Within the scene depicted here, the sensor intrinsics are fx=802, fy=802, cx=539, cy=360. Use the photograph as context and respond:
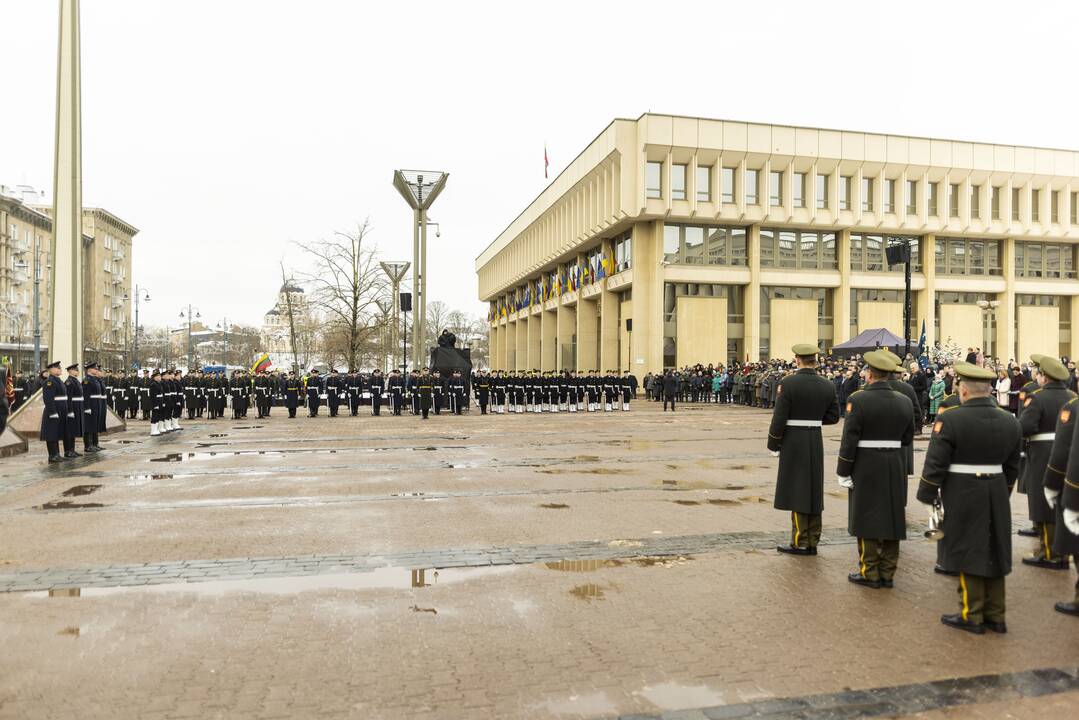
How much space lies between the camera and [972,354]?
20781mm

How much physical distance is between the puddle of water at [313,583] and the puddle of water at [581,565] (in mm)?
409

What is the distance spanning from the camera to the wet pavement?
4230 mm

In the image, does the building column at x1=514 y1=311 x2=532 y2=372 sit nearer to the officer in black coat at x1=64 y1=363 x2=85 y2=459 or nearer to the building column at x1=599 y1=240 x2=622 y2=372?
the building column at x1=599 y1=240 x2=622 y2=372

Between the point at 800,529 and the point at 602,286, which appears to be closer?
the point at 800,529

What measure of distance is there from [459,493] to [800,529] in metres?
4.88

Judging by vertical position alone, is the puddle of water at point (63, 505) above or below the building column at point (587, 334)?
below

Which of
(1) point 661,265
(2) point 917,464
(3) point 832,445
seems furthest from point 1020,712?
(1) point 661,265

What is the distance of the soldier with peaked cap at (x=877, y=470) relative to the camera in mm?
6344

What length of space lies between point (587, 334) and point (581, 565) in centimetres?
5237

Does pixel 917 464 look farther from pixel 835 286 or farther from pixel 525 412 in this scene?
pixel 835 286

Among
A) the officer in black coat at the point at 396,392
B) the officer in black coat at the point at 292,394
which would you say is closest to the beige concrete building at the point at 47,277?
the officer in black coat at the point at 292,394

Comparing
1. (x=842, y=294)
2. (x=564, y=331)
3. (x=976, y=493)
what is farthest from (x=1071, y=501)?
(x=564, y=331)

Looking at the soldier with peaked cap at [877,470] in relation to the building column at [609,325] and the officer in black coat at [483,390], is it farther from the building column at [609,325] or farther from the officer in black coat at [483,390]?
the building column at [609,325]

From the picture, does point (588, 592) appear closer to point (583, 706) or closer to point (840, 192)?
point (583, 706)
